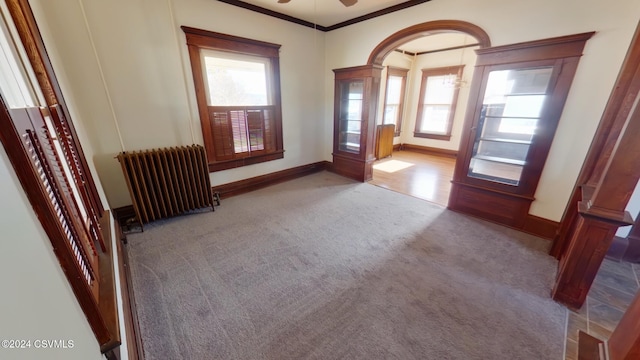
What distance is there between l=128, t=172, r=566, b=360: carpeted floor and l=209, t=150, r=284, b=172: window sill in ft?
2.50

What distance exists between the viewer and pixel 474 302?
1.74 metres

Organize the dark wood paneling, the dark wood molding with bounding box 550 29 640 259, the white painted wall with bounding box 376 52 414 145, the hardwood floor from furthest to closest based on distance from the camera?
the white painted wall with bounding box 376 52 414 145 → the hardwood floor → the dark wood paneling → the dark wood molding with bounding box 550 29 640 259

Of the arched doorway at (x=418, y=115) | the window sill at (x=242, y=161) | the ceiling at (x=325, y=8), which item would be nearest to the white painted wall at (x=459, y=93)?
the arched doorway at (x=418, y=115)

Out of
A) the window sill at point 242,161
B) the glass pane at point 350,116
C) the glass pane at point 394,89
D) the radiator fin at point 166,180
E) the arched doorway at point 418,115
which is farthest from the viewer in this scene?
the glass pane at point 394,89

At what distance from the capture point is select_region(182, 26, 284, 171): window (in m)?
3.03

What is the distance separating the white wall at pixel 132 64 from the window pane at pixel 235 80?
0.29 metres

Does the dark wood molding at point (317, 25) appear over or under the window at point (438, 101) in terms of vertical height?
over

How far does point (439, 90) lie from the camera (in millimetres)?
6062

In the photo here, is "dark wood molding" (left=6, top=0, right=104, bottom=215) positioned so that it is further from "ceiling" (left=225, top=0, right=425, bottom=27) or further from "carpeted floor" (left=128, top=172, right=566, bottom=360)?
"ceiling" (left=225, top=0, right=425, bottom=27)

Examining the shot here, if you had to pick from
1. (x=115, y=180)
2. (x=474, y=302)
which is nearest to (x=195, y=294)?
(x=115, y=180)

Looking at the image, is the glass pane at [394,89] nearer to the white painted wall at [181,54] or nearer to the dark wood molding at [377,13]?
the dark wood molding at [377,13]

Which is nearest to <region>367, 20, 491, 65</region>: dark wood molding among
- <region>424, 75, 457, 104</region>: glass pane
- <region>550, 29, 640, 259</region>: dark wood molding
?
<region>550, 29, 640, 259</region>: dark wood molding

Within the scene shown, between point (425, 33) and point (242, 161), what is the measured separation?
10.6 feet

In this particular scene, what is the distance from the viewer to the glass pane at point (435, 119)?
A: 6.13 metres
